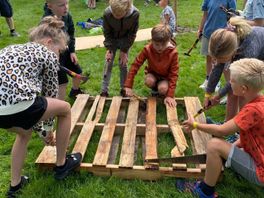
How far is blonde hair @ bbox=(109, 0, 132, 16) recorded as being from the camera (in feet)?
14.2

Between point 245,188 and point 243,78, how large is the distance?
1133 millimetres

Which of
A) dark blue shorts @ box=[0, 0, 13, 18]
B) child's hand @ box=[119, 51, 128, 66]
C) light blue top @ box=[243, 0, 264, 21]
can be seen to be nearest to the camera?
light blue top @ box=[243, 0, 264, 21]

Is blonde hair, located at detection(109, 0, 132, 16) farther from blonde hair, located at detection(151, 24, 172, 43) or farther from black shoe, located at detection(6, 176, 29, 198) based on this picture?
black shoe, located at detection(6, 176, 29, 198)

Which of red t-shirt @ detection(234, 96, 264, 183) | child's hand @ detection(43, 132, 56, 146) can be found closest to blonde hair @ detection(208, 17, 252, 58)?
red t-shirt @ detection(234, 96, 264, 183)

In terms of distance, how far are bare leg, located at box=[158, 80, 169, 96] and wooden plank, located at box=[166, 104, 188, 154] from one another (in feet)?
0.84

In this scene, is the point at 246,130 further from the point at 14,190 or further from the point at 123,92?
the point at 123,92

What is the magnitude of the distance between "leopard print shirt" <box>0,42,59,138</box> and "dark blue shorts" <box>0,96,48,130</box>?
8 centimetres

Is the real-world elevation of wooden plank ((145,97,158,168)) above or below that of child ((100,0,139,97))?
below

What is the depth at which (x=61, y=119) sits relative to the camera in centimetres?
300

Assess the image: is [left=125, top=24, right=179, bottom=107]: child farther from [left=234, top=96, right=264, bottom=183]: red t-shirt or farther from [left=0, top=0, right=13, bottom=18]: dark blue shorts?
[left=0, top=0, right=13, bottom=18]: dark blue shorts

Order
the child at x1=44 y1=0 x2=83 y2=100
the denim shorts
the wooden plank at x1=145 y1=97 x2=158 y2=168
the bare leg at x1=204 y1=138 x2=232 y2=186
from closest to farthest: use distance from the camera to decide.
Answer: the denim shorts
the bare leg at x1=204 y1=138 x2=232 y2=186
the wooden plank at x1=145 y1=97 x2=158 y2=168
the child at x1=44 y1=0 x2=83 y2=100

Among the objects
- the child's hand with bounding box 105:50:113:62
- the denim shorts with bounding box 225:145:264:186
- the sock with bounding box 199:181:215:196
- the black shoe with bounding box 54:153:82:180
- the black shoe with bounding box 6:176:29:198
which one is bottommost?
the black shoe with bounding box 6:176:29:198

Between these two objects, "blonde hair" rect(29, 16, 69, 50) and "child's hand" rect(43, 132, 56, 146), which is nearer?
"blonde hair" rect(29, 16, 69, 50)

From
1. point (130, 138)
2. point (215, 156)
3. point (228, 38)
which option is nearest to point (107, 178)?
point (130, 138)
